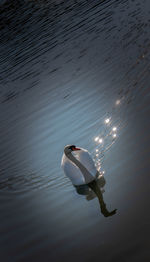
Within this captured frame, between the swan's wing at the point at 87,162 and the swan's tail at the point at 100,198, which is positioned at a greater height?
the swan's wing at the point at 87,162

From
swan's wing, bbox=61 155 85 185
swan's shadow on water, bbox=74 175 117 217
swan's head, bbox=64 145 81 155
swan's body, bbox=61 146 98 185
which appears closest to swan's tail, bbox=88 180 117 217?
swan's shadow on water, bbox=74 175 117 217

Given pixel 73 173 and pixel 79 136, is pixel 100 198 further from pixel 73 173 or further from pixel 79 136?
pixel 79 136

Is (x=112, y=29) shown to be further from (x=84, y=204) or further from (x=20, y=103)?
(x=84, y=204)

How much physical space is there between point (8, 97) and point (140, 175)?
45.1ft

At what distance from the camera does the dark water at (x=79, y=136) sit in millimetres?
7586

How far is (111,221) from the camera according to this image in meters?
7.61

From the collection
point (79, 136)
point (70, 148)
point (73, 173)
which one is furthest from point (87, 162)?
point (79, 136)

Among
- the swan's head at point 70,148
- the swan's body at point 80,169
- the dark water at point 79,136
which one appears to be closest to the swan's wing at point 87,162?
the swan's body at point 80,169

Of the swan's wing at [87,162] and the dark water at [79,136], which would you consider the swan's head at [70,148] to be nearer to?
the swan's wing at [87,162]

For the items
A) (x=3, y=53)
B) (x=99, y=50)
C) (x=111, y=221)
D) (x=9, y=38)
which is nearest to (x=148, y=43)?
(x=99, y=50)

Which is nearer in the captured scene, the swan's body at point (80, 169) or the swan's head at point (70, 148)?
the swan's body at point (80, 169)

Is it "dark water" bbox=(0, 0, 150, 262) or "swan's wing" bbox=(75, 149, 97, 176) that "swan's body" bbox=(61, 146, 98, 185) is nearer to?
"swan's wing" bbox=(75, 149, 97, 176)

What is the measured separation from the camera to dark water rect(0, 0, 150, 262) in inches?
299

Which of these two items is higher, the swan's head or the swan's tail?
the swan's head
